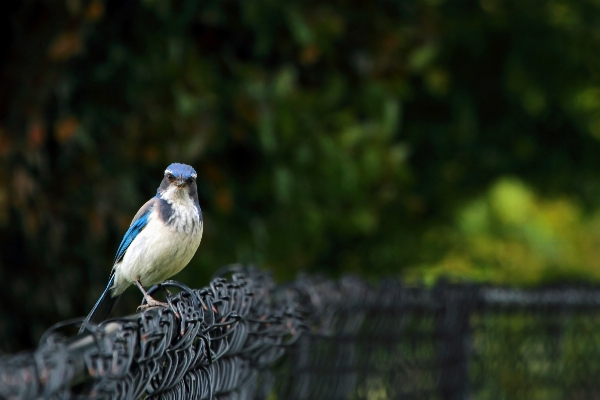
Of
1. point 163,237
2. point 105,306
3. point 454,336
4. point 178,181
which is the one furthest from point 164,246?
point 454,336

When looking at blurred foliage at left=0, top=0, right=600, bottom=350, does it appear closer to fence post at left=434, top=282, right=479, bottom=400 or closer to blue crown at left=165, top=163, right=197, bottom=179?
fence post at left=434, top=282, right=479, bottom=400

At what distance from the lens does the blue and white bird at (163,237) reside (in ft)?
11.7

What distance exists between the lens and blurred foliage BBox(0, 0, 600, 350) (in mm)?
5582

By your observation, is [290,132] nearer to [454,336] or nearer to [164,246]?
[454,336]

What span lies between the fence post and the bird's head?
4.25 ft

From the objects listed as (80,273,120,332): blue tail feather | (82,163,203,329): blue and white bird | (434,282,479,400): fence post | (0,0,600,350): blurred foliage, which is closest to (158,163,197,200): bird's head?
(82,163,203,329): blue and white bird

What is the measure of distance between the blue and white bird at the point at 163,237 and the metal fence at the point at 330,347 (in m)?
0.26

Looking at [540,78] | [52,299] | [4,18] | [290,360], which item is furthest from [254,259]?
[540,78]

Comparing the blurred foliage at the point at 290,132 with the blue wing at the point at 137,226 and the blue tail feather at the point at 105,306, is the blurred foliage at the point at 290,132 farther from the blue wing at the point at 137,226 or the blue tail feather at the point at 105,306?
the blue wing at the point at 137,226

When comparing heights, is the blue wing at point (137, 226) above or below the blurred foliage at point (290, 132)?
below

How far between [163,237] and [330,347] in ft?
2.55

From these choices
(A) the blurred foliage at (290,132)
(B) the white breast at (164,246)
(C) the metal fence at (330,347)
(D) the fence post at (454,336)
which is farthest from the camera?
(A) the blurred foliage at (290,132)

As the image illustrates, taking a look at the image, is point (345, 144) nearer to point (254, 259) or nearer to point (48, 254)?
point (254, 259)

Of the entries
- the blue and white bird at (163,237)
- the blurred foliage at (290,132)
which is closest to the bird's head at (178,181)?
the blue and white bird at (163,237)
